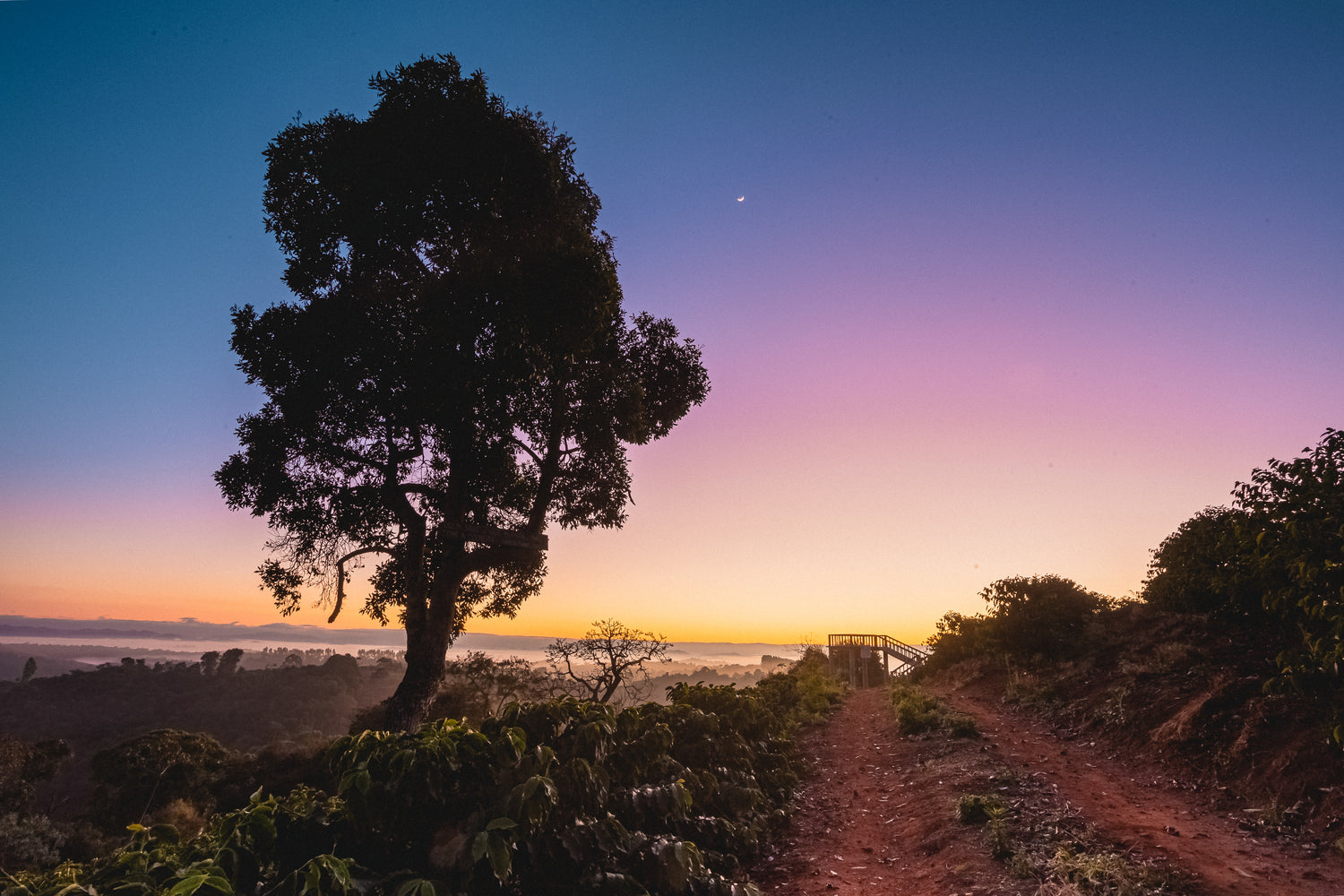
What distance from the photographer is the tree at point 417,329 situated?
11680 mm

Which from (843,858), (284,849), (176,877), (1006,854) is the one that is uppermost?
(176,877)

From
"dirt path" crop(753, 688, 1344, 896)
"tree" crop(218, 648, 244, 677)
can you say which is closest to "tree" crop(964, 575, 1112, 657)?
"dirt path" crop(753, 688, 1344, 896)

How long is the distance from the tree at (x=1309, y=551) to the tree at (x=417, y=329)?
1117 centimetres

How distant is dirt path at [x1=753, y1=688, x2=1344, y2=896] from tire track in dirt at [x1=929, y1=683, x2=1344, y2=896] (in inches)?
0.8

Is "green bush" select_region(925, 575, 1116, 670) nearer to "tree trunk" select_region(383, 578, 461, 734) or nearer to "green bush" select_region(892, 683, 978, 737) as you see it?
"green bush" select_region(892, 683, 978, 737)

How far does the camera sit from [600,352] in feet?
46.6

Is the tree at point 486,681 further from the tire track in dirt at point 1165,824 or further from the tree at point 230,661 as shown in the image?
the tree at point 230,661

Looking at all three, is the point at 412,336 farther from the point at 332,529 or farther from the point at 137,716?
the point at 137,716

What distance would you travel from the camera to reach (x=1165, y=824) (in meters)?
7.62

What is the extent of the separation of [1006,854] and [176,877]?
771cm

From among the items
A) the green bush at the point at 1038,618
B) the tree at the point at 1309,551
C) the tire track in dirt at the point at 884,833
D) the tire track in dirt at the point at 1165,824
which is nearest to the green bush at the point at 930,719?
the tire track in dirt at the point at 1165,824

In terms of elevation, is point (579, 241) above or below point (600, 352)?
above

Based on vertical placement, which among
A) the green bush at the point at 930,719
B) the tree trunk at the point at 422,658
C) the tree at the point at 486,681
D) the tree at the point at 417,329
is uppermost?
the tree at the point at 417,329

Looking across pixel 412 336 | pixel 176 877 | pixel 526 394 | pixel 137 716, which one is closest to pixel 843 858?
pixel 176 877
